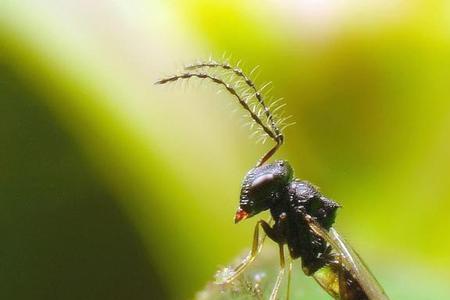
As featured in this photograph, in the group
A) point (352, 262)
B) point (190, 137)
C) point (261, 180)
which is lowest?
point (352, 262)

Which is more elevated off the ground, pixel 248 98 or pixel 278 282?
pixel 248 98

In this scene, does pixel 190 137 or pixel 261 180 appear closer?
pixel 261 180

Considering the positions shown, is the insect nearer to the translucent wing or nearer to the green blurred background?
the translucent wing

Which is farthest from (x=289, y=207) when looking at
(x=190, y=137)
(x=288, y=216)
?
(x=190, y=137)

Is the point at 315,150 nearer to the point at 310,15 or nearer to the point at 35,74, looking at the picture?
the point at 310,15

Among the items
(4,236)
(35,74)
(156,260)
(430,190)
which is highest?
(35,74)

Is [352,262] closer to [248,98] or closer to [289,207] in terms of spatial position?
[289,207]

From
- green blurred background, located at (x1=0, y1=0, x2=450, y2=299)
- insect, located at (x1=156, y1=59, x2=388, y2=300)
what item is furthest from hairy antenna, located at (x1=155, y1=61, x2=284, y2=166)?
green blurred background, located at (x1=0, y1=0, x2=450, y2=299)

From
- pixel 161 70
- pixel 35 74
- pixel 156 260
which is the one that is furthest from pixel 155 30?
pixel 156 260
